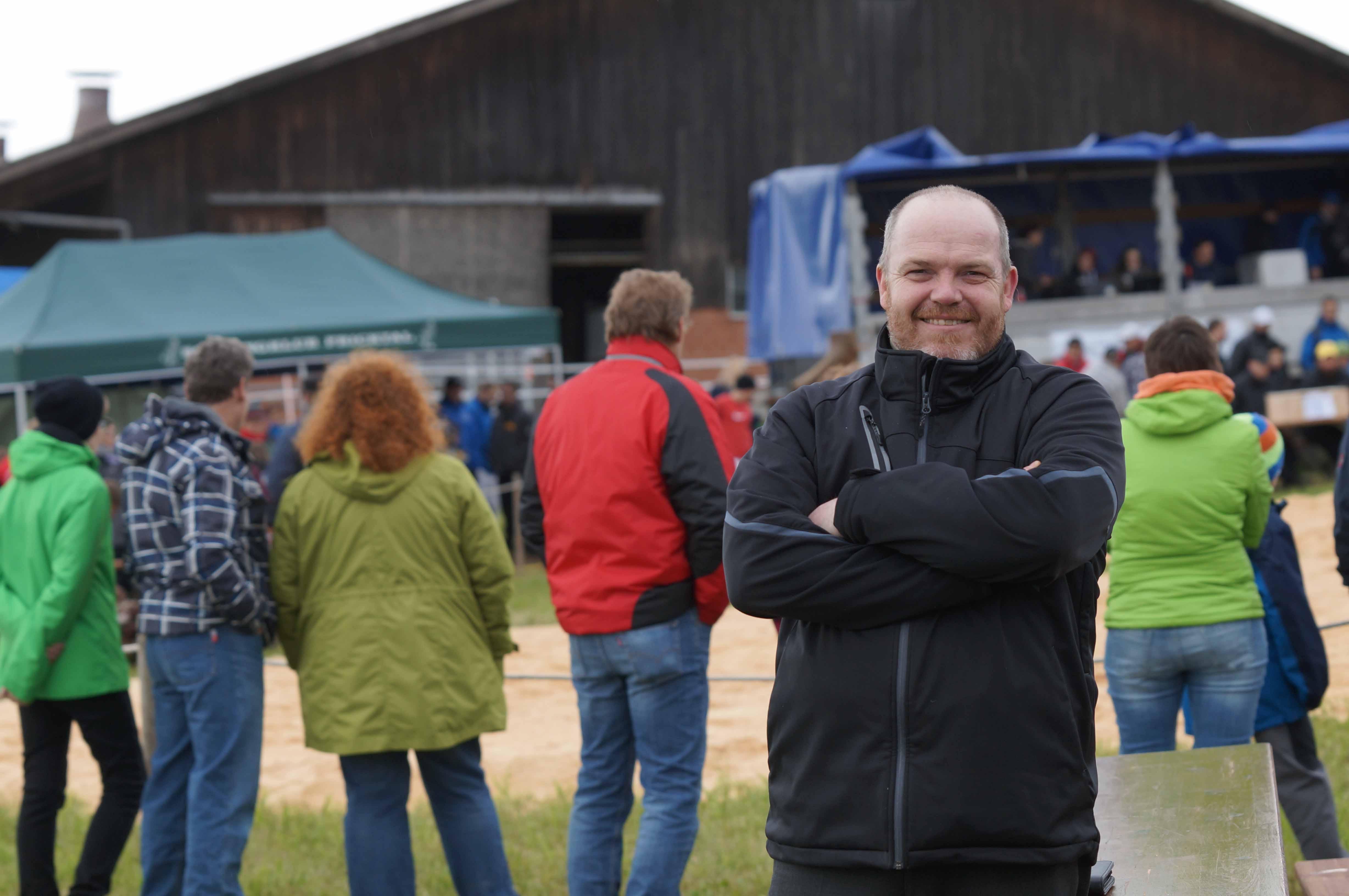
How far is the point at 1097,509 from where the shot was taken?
82.5 inches

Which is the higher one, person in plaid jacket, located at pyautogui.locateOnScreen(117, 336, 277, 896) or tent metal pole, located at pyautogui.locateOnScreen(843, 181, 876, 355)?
tent metal pole, located at pyautogui.locateOnScreen(843, 181, 876, 355)

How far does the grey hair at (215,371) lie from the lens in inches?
167

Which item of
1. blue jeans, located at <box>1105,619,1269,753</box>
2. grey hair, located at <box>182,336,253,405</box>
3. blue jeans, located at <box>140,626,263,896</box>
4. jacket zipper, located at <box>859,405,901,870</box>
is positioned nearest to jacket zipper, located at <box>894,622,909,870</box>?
jacket zipper, located at <box>859,405,901,870</box>

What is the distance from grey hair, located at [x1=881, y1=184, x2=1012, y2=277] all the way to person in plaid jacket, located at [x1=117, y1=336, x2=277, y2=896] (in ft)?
7.98

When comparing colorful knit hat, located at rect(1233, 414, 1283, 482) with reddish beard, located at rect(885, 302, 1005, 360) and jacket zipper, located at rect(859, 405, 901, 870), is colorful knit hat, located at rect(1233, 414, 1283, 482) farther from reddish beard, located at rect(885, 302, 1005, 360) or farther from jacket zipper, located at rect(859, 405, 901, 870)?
jacket zipper, located at rect(859, 405, 901, 870)

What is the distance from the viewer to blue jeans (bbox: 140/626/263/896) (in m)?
4.09

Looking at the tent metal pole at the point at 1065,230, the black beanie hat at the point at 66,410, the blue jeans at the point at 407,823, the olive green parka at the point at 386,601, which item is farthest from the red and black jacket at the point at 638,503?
the tent metal pole at the point at 1065,230

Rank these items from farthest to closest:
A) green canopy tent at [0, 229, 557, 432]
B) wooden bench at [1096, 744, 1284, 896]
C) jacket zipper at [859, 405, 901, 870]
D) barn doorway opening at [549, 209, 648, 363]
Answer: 1. barn doorway opening at [549, 209, 648, 363]
2. green canopy tent at [0, 229, 557, 432]
3. wooden bench at [1096, 744, 1284, 896]
4. jacket zipper at [859, 405, 901, 870]

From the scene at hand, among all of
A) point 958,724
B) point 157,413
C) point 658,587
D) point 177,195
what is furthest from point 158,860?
point 177,195

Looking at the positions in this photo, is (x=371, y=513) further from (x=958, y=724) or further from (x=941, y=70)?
(x=941, y=70)

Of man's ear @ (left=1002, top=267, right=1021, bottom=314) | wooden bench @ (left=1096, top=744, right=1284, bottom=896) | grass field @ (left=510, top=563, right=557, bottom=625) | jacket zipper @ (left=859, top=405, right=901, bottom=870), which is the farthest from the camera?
grass field @ (left=510, top=563, right=557, bottom=625)

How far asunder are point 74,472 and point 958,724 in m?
3.49

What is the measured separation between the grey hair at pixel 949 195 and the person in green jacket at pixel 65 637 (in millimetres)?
3128

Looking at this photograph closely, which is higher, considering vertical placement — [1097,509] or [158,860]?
[1097,509]
